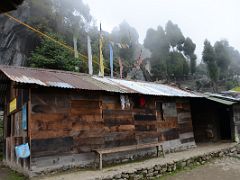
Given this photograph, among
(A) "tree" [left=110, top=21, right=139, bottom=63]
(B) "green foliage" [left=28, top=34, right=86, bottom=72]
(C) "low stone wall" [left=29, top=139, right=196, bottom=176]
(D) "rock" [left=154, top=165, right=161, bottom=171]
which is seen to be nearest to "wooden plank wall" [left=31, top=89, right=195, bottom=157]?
(C) "low stone wall" [left=29, top=139, right=196, bottom=176]

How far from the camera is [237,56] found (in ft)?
174

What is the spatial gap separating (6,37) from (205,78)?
3066 centimetres

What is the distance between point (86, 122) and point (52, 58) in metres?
14.1

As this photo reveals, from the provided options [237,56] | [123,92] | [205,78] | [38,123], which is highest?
[237,56]

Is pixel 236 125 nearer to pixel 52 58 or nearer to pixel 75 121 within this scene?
pixel 75 121

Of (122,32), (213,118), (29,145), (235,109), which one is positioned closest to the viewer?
(29,145)

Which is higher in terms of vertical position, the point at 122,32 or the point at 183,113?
the point at 122,32

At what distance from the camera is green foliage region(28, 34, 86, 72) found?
2164 centimetres

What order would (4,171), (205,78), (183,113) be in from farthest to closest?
(205,78), (183,113), (4,171)

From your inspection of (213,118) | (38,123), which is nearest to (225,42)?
(213,118)

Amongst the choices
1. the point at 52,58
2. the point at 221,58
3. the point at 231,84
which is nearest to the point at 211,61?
the point at 221,58

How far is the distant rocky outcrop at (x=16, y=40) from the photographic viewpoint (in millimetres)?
22391

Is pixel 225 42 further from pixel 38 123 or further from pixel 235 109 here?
pixel 38 123

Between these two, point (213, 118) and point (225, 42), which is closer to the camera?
point (213, 118)
